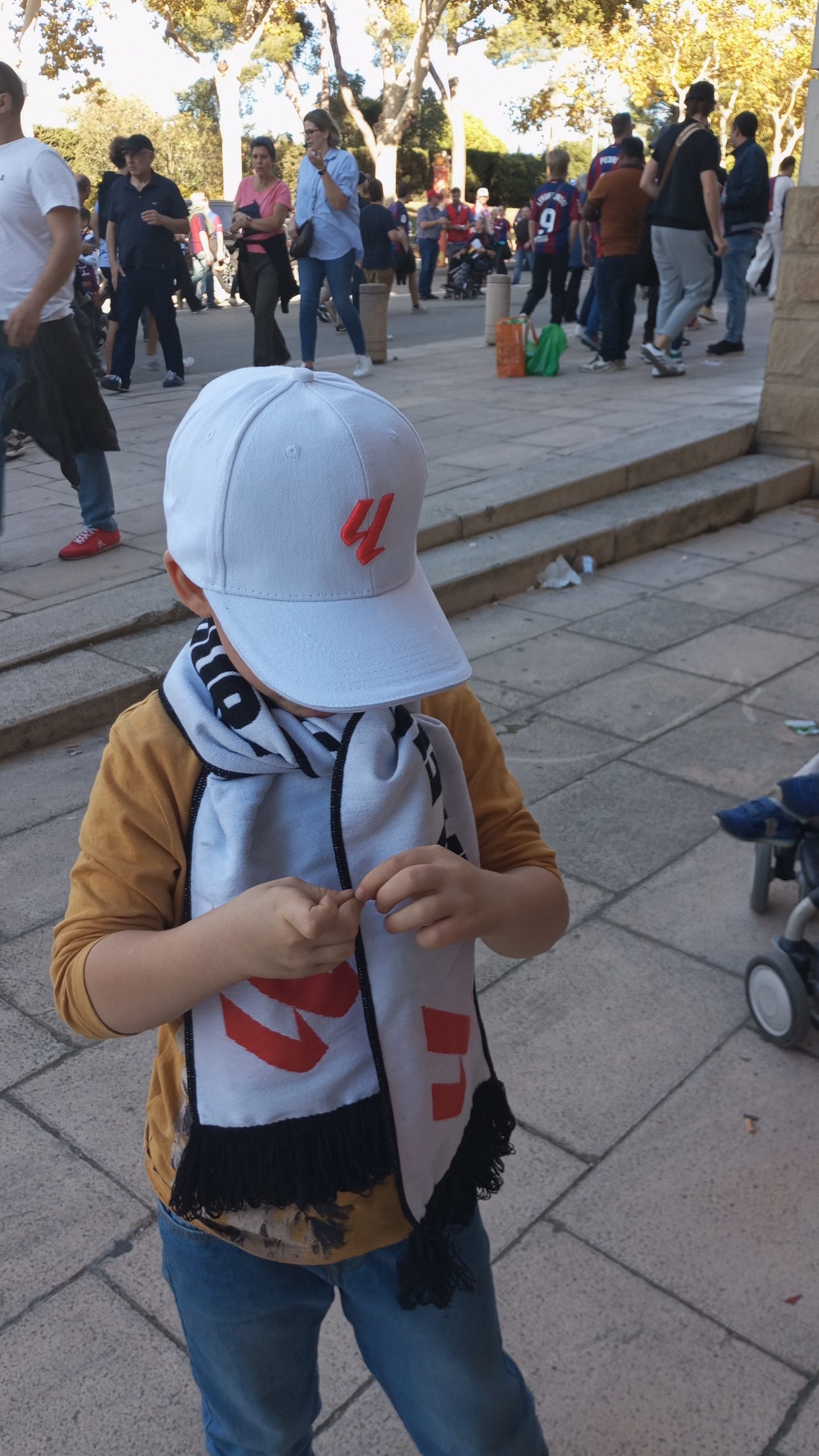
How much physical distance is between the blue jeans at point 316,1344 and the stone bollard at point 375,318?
1017 cm

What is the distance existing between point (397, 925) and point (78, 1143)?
1574 millimetres

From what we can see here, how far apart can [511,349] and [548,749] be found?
675 cm

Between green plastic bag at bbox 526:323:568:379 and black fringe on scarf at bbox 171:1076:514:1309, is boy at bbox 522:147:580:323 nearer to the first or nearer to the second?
green plastic bag at bbox 526:323:568:379

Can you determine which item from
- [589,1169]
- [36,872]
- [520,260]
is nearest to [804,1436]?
[589,1169]

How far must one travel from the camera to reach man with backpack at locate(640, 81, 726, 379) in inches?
341

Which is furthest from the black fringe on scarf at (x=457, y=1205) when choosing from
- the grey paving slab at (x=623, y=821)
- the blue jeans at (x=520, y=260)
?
the blue jeans at (x=520, y=260)

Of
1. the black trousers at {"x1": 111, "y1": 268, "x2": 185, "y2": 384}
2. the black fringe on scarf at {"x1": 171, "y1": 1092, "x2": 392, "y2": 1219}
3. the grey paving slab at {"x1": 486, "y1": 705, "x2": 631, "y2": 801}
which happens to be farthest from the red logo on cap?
the black trousers at {"x1": 111, "y1": 268, "x2": 185, "y2": 384}

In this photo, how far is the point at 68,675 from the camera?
421 centimetres

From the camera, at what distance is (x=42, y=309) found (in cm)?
470

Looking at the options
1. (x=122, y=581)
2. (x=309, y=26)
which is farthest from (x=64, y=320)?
(x=309, y=26)

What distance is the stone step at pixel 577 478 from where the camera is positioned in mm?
5773

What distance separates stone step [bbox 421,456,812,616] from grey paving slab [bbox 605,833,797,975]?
7.13 feet

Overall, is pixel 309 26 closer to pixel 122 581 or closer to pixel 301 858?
pixel 122 581

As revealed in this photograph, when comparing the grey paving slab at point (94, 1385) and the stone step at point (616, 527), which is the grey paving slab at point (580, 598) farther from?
the grey paving slab at point (94, 1385)
